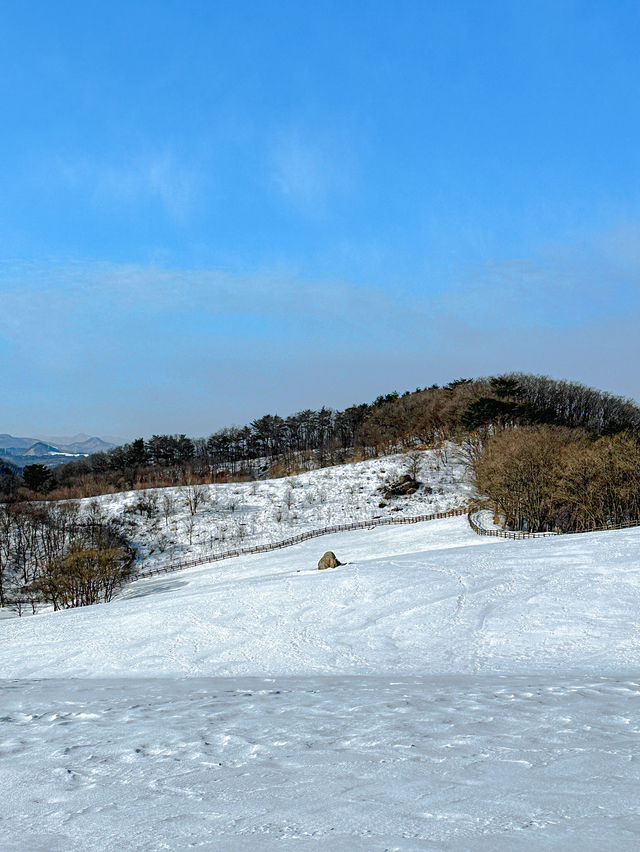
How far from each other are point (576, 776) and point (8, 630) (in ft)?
77.2

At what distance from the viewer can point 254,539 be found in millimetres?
50938

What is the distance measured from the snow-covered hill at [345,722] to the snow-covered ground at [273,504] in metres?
32.2

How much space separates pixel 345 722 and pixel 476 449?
46980 mm

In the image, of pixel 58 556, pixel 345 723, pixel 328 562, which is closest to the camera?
pixel 345 723

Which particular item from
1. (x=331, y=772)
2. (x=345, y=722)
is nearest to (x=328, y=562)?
(x=345, y=722)

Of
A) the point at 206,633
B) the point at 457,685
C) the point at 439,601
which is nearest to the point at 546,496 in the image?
the point at 439,601

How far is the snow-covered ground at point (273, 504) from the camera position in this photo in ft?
172

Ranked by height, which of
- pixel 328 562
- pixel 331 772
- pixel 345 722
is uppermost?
pixel 331 772

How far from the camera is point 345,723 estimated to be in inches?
283

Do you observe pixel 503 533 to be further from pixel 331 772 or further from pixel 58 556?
pixel 331 772

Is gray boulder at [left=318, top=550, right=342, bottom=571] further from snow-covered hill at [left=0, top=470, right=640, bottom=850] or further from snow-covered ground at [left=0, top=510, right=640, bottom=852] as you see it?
snow-covered ground at [left=0, top=510, right=640, bottom=852]

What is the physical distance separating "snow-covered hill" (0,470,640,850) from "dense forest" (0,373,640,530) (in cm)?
1613

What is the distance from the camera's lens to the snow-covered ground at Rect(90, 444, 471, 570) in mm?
52469

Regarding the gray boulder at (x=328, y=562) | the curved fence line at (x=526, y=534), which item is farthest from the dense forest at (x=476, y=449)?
the gray boulder at (x=328, y=562)
